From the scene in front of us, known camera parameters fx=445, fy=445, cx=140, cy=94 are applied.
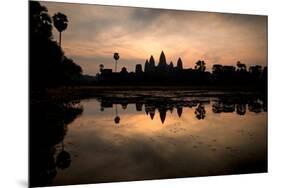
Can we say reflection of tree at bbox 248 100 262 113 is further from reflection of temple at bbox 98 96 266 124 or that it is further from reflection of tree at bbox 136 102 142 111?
reflection of tree at bbox 136 102 142 111

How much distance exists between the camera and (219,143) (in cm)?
411

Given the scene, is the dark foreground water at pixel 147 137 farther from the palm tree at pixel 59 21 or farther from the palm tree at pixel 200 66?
the palm tree at pixel 59 21

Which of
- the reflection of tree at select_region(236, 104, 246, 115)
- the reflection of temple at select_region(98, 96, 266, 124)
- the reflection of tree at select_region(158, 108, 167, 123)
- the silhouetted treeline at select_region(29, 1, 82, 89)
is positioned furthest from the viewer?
the reflection of tree at select_region(236, 104, 246, 115)

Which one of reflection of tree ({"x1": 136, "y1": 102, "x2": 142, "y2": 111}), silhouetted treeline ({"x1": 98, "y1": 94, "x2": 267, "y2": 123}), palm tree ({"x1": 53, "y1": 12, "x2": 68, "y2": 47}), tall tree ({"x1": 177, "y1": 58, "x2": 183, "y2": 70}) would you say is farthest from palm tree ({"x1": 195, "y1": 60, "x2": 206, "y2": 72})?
palm tree ({"x1": 53, "y1": 12, "x2": 68, "y2": 47})

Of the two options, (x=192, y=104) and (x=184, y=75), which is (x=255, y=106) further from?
(x=184, y=75)

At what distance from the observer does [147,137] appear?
3902mm

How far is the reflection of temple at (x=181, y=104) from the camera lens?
383 centimetres

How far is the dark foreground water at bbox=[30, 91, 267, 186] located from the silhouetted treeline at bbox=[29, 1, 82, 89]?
0.23m

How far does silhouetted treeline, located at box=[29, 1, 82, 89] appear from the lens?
142 inches

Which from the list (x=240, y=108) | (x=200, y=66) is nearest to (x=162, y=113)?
(x=200, y=66)

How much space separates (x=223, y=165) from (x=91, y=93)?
1.40 m

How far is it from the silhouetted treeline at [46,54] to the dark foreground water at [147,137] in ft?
0.75

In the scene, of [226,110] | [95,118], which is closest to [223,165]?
[226,110]

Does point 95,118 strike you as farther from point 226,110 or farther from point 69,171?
point 226,110
